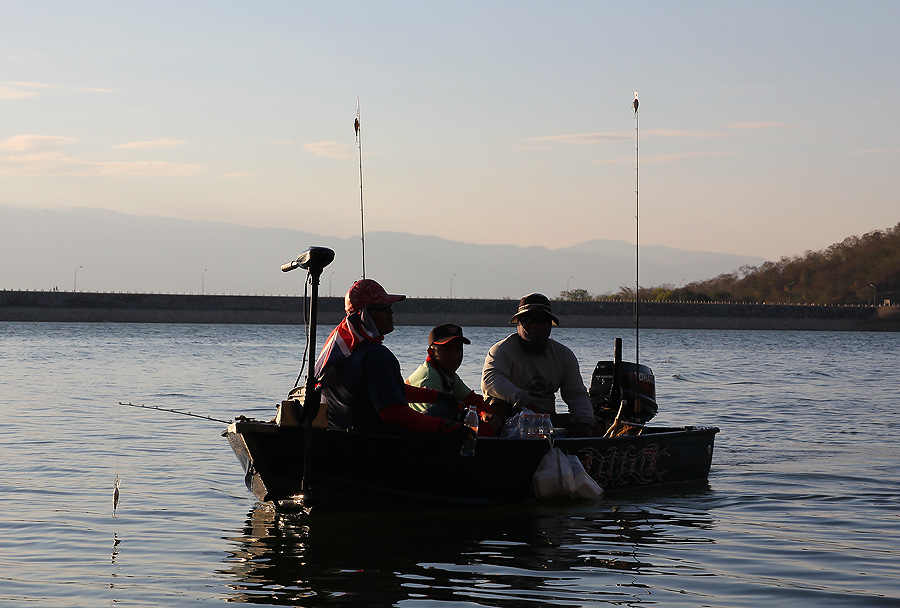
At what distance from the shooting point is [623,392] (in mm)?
11039

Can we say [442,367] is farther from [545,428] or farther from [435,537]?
[435,537]

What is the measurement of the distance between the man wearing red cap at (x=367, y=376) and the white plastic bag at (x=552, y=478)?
3.27ft

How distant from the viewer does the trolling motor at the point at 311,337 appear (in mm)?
7449

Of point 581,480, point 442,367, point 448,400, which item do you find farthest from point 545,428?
point 442,367

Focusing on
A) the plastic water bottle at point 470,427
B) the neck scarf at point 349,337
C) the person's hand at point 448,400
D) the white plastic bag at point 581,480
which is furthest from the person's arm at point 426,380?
the white plastic bag at point 581,480

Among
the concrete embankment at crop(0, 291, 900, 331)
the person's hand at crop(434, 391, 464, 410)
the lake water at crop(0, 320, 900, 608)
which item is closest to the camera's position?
the lake water at crop(0, 320, 900, 608)

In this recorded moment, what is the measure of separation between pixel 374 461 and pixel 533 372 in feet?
7.02

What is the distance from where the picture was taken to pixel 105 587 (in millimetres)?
6316

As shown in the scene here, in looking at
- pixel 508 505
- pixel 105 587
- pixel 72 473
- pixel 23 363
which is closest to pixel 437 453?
pixel 508 505

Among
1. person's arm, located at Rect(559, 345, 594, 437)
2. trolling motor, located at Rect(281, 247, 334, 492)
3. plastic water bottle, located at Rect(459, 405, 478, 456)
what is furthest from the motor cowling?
trolling motor, located at Rect(281, 247, 334, 492)

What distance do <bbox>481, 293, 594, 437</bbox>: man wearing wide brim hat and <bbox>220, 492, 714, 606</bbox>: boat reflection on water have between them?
0.90m

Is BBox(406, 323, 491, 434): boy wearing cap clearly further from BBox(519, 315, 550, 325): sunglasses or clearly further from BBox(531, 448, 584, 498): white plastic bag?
BBox(519, 315, 550, 325): sunglasses

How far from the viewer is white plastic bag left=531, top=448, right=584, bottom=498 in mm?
8594

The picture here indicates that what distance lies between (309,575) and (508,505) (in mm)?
2460
